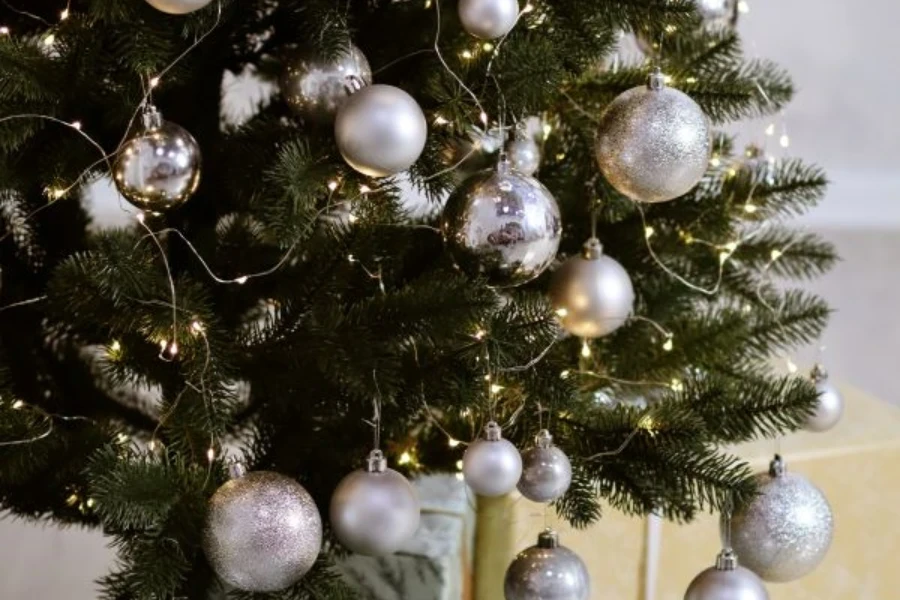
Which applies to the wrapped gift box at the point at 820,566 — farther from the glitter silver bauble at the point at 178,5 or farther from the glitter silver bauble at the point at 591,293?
the glitter silver bauble at the point at 178,5

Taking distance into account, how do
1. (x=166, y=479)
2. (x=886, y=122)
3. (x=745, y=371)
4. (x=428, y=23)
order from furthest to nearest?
(x=886, y=122), (x=745, y=371), (x=428, y=23), (x=166, y=479)

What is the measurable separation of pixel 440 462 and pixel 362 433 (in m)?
0.08

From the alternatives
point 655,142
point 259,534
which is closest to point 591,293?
point 655,142

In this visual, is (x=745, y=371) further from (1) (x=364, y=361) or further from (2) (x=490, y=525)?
(1) (x=364, y=361)

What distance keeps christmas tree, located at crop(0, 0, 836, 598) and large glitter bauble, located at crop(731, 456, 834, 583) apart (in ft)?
0.12

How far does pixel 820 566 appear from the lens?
0.87 m

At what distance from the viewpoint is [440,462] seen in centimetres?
73

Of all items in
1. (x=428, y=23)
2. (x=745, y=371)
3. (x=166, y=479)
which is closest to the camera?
(x=166, y=479)

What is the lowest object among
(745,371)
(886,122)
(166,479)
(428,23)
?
(166,479)

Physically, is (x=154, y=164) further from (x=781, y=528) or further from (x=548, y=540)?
(x=781, y=528)

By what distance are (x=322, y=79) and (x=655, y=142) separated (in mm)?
181

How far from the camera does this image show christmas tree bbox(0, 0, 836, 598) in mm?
556

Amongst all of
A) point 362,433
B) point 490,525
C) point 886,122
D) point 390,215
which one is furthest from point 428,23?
point 886,122

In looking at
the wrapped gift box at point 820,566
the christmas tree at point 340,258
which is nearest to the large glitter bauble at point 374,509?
the christmas tree at point 340,258
